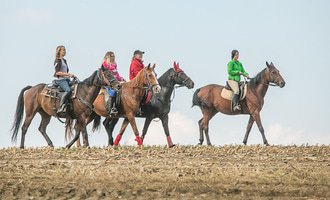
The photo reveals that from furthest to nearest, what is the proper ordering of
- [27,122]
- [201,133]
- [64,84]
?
[201,133], [27,122], [64,84]

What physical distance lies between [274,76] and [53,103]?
297 inches

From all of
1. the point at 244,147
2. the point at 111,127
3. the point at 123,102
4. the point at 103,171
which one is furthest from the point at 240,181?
the point at 111,127

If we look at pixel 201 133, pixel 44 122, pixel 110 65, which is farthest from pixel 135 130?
pixel 201 133

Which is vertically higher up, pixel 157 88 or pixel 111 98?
pixel 157 88

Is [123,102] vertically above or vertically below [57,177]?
above

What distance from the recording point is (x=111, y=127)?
73.7 feet

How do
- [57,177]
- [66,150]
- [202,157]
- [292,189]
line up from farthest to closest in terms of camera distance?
[66,150] < [202,157] < [57,177] < [292,189]

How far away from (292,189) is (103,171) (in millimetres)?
3756

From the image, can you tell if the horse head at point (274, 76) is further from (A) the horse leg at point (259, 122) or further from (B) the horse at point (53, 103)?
(B) the horse at point (53, 103)

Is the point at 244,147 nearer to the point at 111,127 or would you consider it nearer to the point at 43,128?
the point at 111,127

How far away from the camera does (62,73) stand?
20.4 m

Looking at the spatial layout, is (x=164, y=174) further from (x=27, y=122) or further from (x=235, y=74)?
(x=235, y=74)

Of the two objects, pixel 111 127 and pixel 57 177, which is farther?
pixel 111 127

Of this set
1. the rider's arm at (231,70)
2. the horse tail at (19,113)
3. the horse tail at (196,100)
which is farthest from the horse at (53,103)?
the horse tail at (196,100)
